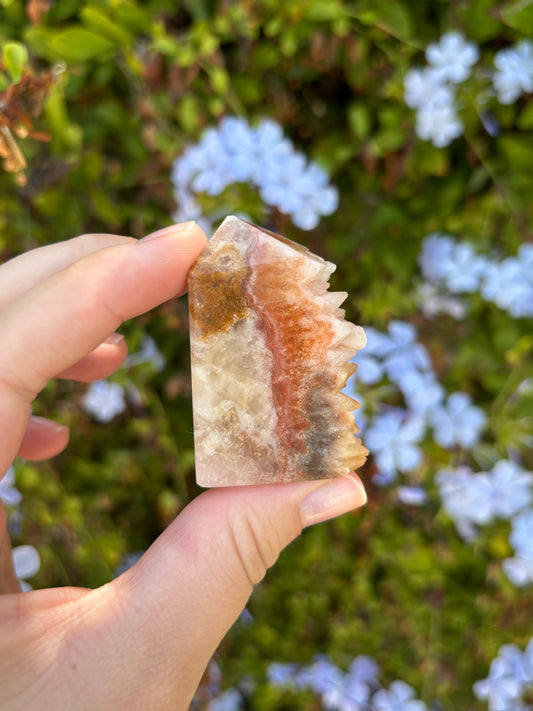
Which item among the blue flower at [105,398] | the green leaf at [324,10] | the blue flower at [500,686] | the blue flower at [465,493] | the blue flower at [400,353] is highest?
the green leaf at [324,10]

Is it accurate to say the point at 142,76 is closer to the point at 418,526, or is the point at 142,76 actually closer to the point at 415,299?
the point at 415,299

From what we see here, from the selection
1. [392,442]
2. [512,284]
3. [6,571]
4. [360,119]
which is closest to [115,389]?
[6,571]

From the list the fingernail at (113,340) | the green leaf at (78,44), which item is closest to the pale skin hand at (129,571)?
the fingernail at (113,340)

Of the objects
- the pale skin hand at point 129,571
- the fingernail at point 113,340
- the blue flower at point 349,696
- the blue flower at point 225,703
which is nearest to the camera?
the pale skin hand at point 129,571

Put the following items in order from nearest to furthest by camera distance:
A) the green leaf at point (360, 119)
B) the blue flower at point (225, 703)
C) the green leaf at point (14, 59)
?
the green leaf at point (14, 59) → the green leaf at point (360, 119) → the blue flower at point (225, 703)

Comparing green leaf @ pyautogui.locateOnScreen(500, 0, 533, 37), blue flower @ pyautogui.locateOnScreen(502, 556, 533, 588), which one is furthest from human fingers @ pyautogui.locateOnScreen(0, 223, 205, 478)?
blue flower @ pyautogui.locateOnScreen(502, 556, 533, 588)

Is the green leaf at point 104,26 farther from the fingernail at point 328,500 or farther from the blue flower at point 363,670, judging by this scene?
the blue flower at point 363,670
